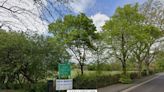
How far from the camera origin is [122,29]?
96.7ft

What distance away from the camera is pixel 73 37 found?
24641mm

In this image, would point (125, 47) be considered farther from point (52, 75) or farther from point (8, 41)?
point (8, 41)

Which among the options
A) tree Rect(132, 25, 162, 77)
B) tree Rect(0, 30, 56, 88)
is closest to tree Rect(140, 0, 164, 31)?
tree Rect(132, 25, 162, 77)

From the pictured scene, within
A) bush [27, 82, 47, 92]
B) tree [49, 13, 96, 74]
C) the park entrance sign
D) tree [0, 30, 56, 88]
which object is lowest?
bush [27, 82, 47, 92]

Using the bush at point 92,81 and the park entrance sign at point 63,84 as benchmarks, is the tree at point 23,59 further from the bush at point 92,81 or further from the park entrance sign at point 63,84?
the bush at point 92,81

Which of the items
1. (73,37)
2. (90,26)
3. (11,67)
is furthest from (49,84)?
(90,26)

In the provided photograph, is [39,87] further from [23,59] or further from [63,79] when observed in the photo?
[63,79]

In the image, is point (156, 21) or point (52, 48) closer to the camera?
point (52, 48)

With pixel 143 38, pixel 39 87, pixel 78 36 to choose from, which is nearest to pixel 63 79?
pixel 39 87

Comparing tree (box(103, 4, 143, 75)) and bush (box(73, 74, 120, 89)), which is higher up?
tree (box(103, 4, 143, 75))

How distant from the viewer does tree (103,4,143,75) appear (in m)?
29.2

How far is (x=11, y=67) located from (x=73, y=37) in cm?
1093

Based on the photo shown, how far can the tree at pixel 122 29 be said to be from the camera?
29.2m

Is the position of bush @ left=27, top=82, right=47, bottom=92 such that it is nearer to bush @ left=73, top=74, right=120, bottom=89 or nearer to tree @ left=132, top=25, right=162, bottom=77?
bush @ left=73, top=74, right=120, bottom=89
